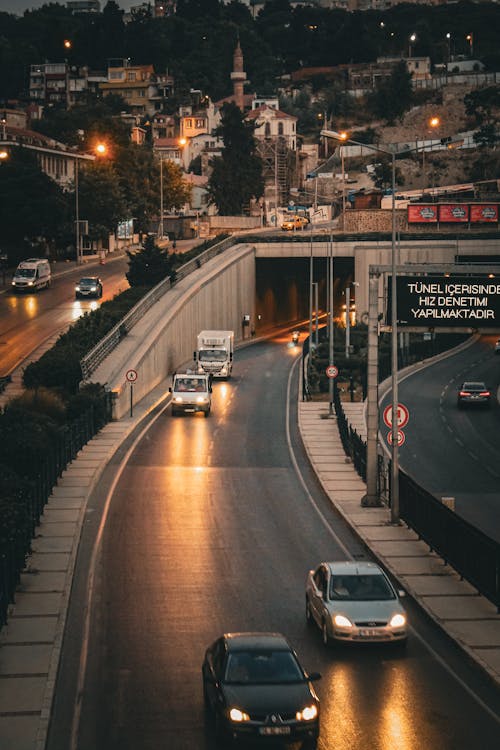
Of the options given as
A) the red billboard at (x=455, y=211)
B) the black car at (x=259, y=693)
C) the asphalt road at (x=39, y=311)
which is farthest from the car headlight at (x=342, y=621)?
the red billboard at (x=455, y=211)

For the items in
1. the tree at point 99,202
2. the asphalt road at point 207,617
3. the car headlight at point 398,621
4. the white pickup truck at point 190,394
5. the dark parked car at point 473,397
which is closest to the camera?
the asphalt road at point 207,617

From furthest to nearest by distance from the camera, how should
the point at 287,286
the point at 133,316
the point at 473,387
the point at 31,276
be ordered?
the point at 287,286 < the point at 31,276 < the point at 133,316 < the point at 473,387

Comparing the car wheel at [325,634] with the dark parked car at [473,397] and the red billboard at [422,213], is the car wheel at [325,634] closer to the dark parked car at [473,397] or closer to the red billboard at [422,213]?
the dark parked car at [473,397]

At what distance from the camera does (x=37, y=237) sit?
111 meters

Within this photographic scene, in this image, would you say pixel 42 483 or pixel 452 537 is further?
pixel 42 483

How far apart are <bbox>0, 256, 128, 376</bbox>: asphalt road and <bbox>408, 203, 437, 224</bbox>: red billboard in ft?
116

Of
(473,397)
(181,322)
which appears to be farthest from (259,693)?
(181,322)

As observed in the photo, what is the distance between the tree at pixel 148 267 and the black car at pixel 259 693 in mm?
63588

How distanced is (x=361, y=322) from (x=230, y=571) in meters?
69.9

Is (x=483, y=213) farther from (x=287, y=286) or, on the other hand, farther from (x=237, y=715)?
(x=237, y=715)

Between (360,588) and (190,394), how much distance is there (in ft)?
115

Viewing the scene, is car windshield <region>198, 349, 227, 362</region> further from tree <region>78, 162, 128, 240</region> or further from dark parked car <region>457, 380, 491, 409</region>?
tree <region>78, 162, 128, 240</region>

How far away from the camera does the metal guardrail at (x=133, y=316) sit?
59.5 meters

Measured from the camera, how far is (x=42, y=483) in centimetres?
3619
